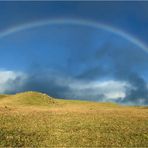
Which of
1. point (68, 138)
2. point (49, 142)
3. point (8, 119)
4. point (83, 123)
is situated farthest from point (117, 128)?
point (8, 119)

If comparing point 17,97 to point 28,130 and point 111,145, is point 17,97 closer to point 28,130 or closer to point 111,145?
point 28,130

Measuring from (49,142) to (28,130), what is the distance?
514 cm

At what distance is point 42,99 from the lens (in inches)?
3620

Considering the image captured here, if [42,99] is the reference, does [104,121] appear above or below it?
below

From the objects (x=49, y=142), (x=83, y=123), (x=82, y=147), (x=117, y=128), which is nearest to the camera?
(x=82, y=147)

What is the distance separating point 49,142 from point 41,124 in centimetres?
876

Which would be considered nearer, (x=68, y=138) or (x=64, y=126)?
(x=68, y=138)

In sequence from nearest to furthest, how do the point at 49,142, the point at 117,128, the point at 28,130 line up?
1. the point at 49,142
2. the point at 28,130
3. the point at 117,128

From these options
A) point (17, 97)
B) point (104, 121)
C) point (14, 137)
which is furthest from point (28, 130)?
point (17, 97)

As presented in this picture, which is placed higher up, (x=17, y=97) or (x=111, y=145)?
(x=17, y=97)

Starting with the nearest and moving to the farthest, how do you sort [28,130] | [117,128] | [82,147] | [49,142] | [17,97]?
[82,147]
[49,142]
[28,130]
[117,128]
[17,97]

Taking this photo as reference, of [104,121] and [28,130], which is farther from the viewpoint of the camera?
[104,121]

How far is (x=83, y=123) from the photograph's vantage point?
36812 millimetres

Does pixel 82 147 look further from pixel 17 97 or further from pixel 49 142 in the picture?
pixel 17 97
